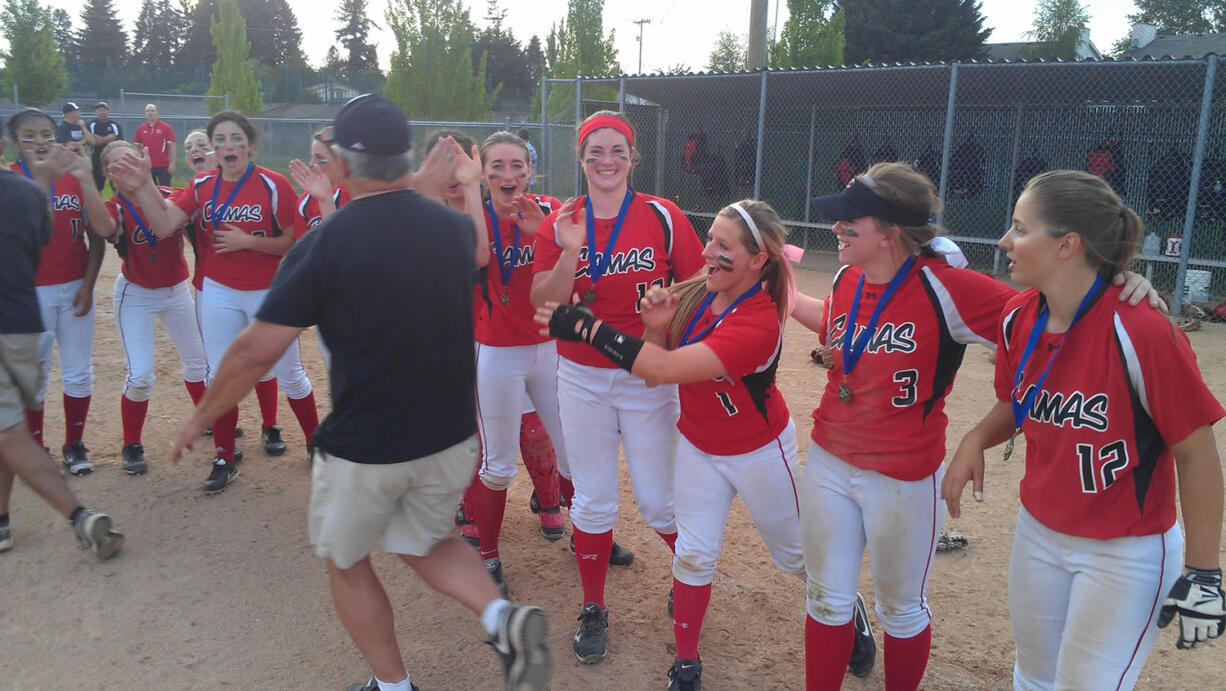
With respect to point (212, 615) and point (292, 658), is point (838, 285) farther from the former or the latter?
point (212, 615)

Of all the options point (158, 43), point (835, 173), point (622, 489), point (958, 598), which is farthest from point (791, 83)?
point (158, 43)

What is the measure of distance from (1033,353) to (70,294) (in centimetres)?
539

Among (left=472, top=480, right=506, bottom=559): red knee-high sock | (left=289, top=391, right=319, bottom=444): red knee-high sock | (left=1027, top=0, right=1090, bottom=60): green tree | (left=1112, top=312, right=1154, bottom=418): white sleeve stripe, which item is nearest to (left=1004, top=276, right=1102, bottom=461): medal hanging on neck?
(left=1112, top=312, right=1154, bottom=418): white sleeve stripe

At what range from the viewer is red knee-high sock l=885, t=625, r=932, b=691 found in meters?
2.78

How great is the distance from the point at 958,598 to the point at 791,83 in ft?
36.4

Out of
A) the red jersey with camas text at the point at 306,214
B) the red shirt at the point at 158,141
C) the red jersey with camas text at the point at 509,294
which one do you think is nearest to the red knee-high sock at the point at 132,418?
the red jersey with camas text at the point at 306,214

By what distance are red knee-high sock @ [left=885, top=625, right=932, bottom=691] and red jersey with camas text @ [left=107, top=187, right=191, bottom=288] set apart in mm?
4646

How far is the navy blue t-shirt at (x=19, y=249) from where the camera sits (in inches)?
154

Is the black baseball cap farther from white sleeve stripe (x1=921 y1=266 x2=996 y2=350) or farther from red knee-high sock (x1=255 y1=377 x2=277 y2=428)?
red knee-high sock (x1=255 y1=377 x2=277 y2=428)

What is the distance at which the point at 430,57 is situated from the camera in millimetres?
27375

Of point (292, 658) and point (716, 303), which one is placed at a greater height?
point (716, 303)

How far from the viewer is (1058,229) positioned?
2.21 meters

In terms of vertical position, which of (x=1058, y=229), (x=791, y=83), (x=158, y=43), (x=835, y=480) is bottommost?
(x=835, y=480)

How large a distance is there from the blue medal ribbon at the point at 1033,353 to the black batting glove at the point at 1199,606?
1.85 ft
